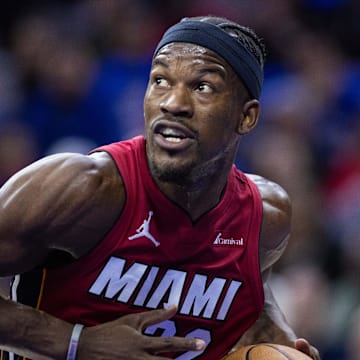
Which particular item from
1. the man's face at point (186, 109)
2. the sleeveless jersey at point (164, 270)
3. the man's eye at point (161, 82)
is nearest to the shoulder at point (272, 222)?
the sleeveless jersey at point (164, 270)

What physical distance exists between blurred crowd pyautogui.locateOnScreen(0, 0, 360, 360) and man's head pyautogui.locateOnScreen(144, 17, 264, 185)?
253 cm

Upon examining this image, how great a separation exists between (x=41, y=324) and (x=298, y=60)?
526cm

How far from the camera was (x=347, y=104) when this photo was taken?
8039 mm

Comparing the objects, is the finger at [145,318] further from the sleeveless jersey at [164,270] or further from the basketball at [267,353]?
the basketball at [267,353]

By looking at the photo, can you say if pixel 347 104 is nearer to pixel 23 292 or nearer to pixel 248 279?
pixel 248 279

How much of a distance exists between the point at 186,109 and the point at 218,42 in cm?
30

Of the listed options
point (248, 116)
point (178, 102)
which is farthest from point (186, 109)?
point (248, 116)

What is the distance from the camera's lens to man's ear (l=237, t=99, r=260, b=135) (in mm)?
3877

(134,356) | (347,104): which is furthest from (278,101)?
(134,356)

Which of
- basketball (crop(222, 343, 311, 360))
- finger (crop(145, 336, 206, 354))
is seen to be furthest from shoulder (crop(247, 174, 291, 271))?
finger (crop(145, 336, 206, 354))

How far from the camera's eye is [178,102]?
357 centimetres

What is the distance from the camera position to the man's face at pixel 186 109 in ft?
11.8

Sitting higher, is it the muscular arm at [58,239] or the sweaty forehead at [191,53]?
the sweaty forehead at [191,53]

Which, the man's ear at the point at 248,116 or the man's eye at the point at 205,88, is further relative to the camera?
the man's ear at the point at 248,116
